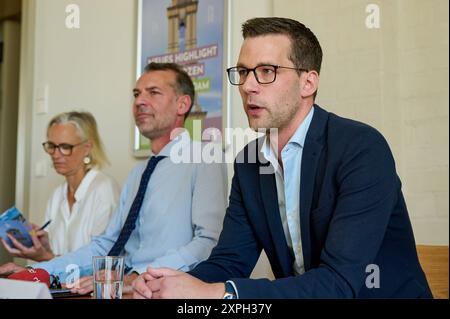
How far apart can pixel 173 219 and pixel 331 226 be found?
2.66 feet

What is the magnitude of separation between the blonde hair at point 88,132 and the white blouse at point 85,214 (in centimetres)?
10

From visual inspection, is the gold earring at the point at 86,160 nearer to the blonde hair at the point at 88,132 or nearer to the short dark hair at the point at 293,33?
the blonde hair at the point at 88,132

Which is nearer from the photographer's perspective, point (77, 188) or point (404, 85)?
point (404, 85)

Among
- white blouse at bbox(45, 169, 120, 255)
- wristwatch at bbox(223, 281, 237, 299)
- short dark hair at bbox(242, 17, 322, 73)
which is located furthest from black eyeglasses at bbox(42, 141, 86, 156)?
wristwatch at bbox(223, 281, 237, 299)

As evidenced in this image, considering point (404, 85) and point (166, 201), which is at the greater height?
point (404, 85)

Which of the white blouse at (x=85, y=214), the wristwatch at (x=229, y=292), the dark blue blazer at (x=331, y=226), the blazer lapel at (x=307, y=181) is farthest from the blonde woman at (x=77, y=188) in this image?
the wristwatch at (x=229, y=292)

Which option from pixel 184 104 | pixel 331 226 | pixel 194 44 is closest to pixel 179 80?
pixel 184 104

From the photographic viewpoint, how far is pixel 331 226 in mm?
1135

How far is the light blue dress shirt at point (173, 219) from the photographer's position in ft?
5.84

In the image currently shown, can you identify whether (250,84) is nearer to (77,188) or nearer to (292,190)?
(292,190)

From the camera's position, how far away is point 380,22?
6.01 ft

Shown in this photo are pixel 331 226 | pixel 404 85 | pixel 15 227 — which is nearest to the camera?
pixel 331 226
